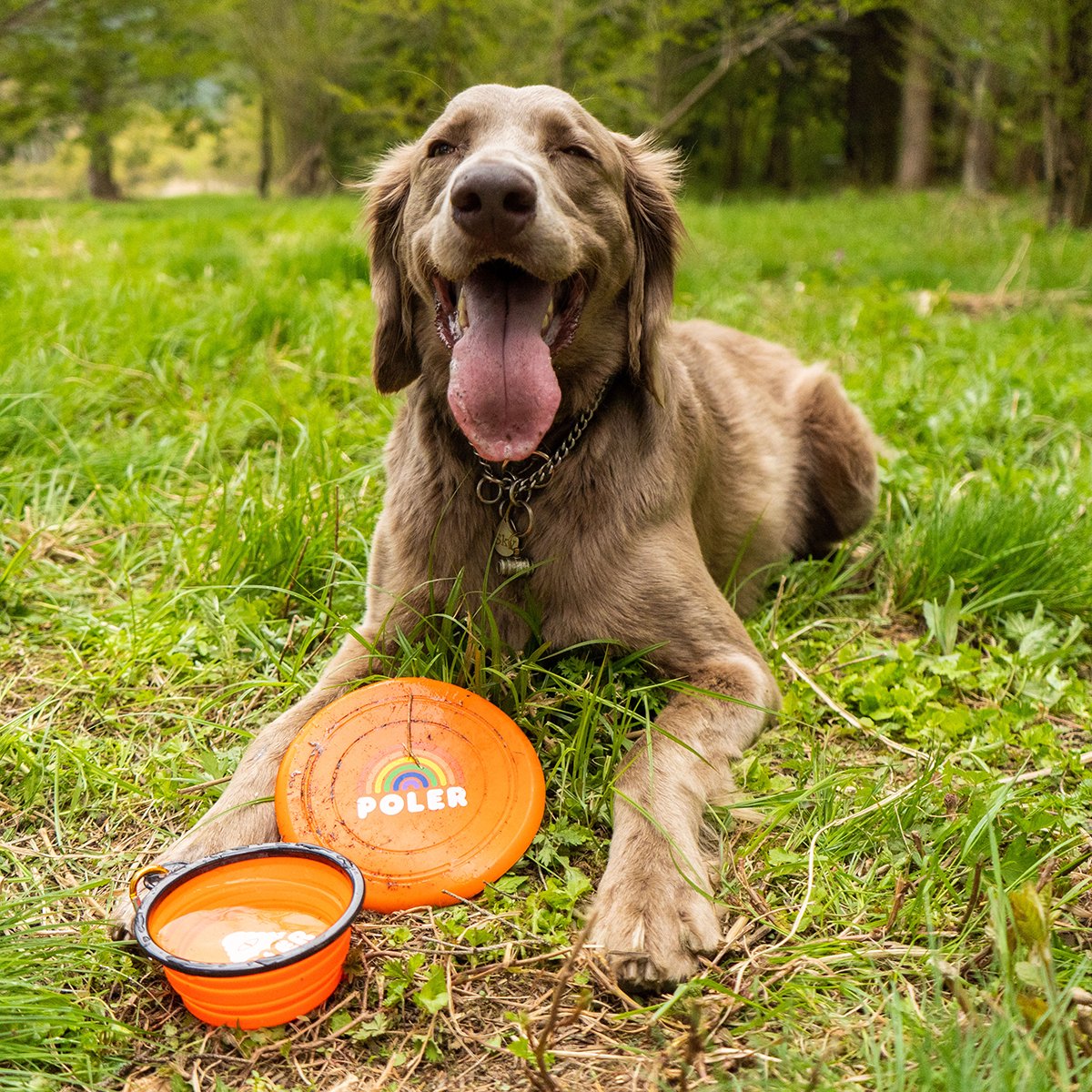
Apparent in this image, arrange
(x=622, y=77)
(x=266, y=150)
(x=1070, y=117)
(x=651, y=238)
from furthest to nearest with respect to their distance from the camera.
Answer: (x=266, y=150) → (x=622, y=77) → (x=1070, y=117) → (x=651, y=238)

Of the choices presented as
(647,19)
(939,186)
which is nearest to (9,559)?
(647,19)

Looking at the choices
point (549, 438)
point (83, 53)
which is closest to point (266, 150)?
point (83, 53)

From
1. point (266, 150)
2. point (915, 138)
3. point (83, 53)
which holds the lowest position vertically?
point (266, 150)

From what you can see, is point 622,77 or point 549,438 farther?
point 622,77

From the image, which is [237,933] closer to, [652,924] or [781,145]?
[652,924]

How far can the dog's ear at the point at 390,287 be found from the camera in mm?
3068

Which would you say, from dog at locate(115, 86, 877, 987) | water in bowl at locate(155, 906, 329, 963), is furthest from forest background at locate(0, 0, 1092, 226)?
water in bowl at locate(155, 906, 329, 963)

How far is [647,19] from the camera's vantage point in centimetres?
1379

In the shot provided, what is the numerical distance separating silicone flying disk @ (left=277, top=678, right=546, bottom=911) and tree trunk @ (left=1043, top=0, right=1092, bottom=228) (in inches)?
390

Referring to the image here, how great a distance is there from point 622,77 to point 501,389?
490 inches

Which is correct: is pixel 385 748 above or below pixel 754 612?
above

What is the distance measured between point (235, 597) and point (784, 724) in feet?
5.54

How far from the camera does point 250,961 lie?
1.74m

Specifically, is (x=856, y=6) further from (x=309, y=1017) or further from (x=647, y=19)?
(x=309, y=1017)
